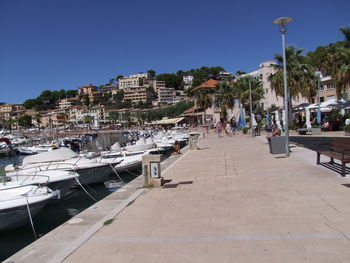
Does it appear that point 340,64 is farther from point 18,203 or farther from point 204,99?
point 204,99

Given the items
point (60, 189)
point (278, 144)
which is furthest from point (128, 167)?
point (278, 144)

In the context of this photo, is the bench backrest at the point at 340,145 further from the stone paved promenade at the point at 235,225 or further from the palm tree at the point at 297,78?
the palm tree at the point at 297,78

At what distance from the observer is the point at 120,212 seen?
7.66 m

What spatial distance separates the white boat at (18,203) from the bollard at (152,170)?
288cm

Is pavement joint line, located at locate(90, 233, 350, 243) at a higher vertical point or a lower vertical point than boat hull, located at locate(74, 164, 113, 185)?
higher

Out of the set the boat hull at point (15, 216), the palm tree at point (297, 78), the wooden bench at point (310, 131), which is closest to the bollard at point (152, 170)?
the boat hull at point (15, 216)

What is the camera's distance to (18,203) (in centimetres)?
893

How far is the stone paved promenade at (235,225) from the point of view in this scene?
4750mm

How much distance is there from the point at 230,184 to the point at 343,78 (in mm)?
23978

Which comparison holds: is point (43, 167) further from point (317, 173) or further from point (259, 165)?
point (317, 173)

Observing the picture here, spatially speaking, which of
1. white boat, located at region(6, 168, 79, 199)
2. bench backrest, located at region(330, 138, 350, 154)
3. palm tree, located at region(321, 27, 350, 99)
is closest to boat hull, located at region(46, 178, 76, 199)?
white boat, located at region(6, 168, 79, 199)

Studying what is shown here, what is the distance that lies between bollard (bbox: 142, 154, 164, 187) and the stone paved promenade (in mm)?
617

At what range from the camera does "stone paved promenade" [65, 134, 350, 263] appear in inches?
187

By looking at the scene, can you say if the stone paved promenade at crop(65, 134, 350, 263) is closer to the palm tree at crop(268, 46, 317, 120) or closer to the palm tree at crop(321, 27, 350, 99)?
the palm tree at crop(321, 27, 350, 99)
